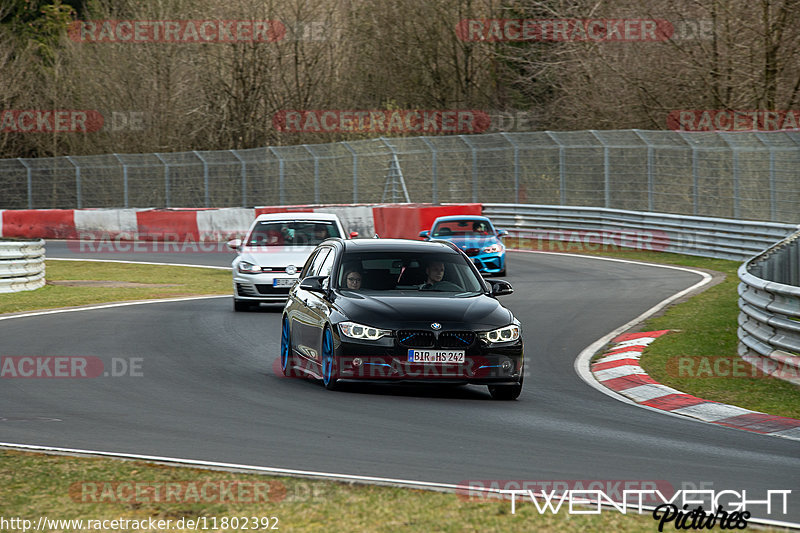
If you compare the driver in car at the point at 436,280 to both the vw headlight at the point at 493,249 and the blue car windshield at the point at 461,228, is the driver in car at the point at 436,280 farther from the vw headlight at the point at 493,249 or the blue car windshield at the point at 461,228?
the blue car windshield at the point at 461,228

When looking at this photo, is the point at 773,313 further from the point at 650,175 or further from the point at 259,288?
the point at 650,175

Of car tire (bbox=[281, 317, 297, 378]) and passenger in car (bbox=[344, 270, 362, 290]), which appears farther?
car tire (bbox=[281, 317, 297, 378])

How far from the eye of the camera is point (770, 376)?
11.9m

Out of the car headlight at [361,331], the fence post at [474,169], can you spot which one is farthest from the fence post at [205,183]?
the car headlight at [361,331]

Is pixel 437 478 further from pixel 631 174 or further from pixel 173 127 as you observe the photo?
pixel 173 127

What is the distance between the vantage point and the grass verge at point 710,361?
1090 cm

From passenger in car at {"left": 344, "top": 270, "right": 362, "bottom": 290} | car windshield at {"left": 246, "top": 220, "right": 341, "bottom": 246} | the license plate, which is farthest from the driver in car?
car windshield at {"left": 246, "top": 220, "right": 341, "bottom": 246}

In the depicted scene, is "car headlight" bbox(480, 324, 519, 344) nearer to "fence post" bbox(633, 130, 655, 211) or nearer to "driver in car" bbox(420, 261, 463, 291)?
"driver in car" bbox(420, 261, 463, 291)

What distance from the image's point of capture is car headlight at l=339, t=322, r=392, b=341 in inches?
412

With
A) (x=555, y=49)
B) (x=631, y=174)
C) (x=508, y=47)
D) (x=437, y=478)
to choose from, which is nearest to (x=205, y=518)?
(x=437, y=478)

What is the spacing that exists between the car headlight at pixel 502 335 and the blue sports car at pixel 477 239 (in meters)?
13.6

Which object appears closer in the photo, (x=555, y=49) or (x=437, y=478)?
(x=437, y=478)

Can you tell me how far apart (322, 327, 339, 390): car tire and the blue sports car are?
13.3m

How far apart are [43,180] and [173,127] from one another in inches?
347
